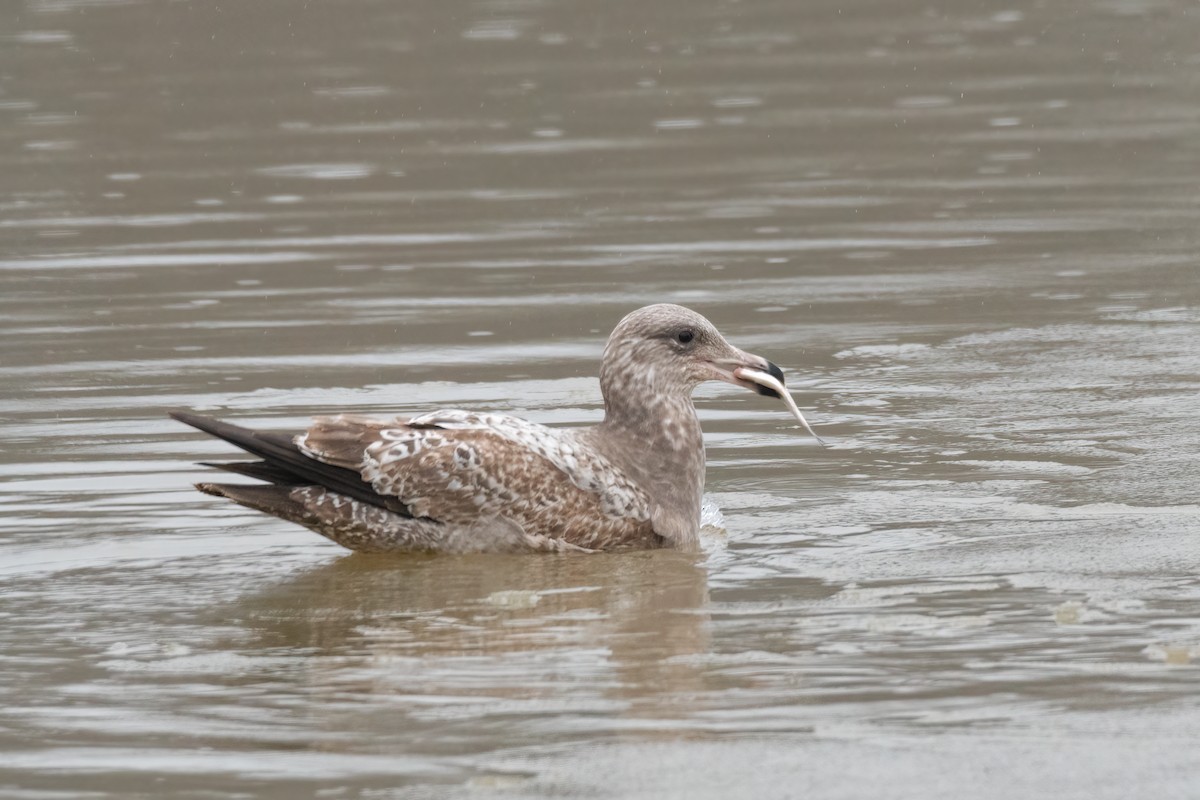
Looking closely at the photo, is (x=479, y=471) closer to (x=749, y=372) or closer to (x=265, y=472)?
(x=265, y=472)

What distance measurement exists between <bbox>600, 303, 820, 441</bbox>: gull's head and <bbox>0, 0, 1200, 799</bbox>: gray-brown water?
702mm

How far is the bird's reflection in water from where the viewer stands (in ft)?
23.7

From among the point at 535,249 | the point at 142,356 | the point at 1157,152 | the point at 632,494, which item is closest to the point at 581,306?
the point at 535,249

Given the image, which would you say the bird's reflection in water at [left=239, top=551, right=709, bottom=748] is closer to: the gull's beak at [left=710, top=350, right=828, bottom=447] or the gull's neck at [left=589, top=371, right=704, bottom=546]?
the gull's neck at [left=589, top=371, right=704, bottom=546]

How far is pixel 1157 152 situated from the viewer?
18812 millimetres

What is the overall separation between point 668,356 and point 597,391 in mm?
2511

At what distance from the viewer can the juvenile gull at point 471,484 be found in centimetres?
941

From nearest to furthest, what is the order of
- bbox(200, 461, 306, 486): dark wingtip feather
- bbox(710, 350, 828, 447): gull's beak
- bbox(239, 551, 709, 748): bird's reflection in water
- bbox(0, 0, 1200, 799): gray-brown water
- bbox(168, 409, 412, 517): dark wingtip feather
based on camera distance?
bbox(0, 0, 1200, 799): gray-brown water
bbox(239, 551, 709, 748): bird's reflection in water
bbox(168, 409, 412, 517): dark wingtip feather
bbox(200, 461, 306, 486): dark wingtip feather
bbox(710, 350, 828, 447): gull's beak

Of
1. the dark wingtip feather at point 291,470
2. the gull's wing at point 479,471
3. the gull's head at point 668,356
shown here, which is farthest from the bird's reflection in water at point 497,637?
the gull's head at point 668,356

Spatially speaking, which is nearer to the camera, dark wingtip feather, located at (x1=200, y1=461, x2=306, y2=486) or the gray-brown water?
the gray-brown water

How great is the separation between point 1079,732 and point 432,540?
3633mm

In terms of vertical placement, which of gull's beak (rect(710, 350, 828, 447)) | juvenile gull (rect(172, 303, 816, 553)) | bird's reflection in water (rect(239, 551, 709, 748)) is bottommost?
bird's reflection in water (rect(239, 551, 709, 748))

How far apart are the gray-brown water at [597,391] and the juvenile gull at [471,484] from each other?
0.16 metres

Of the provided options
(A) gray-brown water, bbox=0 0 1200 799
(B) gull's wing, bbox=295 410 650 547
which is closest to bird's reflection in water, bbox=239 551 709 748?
(A) gray-brown water, bbox=0 0 1200 799
